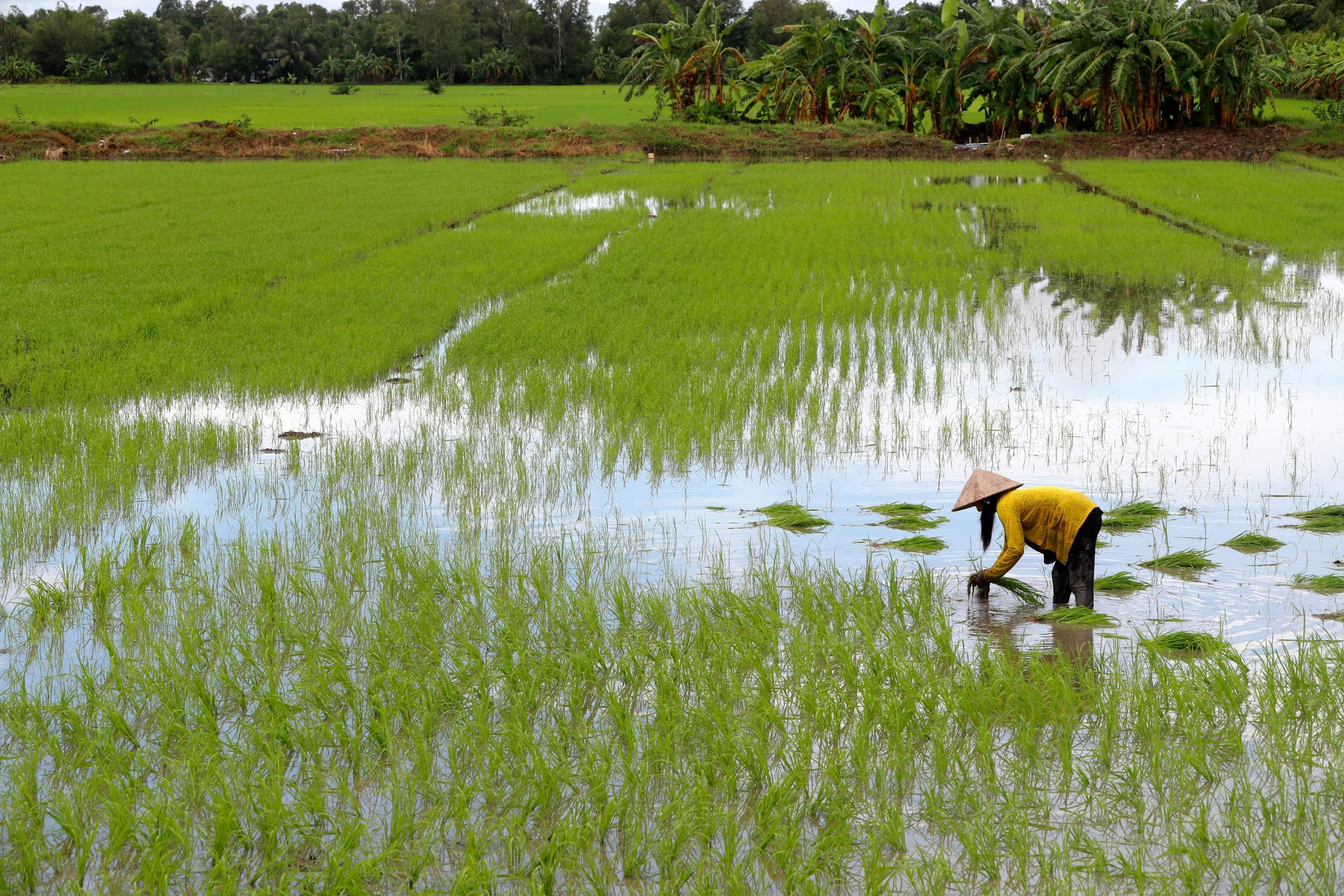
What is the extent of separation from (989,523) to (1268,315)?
5628 millimetres

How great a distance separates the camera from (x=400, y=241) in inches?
481

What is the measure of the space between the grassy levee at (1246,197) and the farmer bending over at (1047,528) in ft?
28.7

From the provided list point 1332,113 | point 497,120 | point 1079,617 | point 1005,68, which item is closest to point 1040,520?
A: point 1079,617

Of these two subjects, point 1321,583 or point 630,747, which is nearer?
point 630,747

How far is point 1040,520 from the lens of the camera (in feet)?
10.6

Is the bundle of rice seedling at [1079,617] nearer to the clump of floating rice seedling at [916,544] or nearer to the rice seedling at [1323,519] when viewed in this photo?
the clump of floating rice seedling at [916,544]

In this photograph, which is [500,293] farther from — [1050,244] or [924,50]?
[924,50]

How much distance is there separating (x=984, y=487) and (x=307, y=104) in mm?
41986

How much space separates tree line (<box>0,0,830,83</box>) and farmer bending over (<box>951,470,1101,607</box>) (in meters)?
51.0

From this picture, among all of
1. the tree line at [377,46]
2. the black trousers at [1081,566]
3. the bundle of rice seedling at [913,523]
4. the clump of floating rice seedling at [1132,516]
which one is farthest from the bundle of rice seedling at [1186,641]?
the tree line at [377,46]

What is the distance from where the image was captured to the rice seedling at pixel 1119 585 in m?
3.40

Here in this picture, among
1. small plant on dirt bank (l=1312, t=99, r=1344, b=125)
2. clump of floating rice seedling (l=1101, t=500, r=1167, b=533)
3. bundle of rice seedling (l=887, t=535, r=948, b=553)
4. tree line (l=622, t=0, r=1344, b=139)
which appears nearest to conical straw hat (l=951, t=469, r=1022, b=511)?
bundle of rice seedling (l=887, t=535, r=948, b=553)

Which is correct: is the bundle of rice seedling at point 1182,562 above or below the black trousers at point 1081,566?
below

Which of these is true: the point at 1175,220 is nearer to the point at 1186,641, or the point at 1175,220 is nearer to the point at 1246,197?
the point at 1246,197
